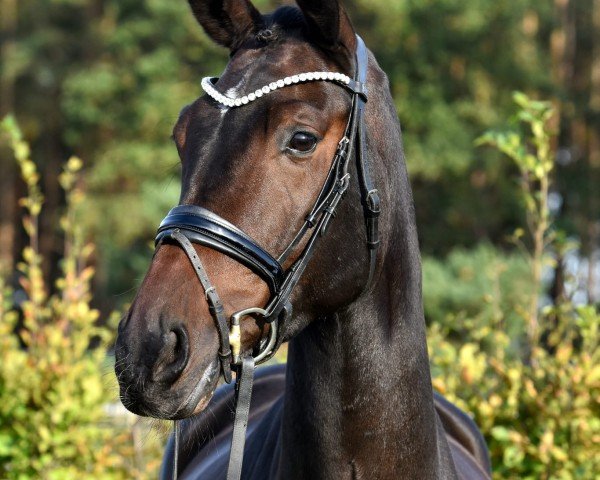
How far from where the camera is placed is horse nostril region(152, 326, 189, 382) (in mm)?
2141

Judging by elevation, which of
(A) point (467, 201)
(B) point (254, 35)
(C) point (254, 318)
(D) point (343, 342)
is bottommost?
(A) point (467, 201)

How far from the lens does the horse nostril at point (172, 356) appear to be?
2.14 m

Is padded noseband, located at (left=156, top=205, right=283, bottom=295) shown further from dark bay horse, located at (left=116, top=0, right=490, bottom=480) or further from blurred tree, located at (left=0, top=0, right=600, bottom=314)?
blurred tree, located at (left=0, top=0, right=600, bottom=314)

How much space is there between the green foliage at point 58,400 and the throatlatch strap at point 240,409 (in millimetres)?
2394

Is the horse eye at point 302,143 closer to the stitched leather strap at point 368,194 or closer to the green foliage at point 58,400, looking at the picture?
the stitched leather strap at point 368,194

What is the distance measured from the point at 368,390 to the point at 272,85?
34.9 inches

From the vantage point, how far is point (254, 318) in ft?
7.70

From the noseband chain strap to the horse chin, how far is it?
3 centimetres

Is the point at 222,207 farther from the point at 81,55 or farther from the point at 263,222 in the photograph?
the point at 81,55

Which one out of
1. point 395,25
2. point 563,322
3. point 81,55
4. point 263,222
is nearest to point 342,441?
point 263,222

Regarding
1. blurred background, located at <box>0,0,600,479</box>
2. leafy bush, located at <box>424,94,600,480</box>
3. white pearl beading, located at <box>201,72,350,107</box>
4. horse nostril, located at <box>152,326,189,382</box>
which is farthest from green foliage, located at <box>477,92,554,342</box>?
blurred background, located at <box>0,0,600,479</box>

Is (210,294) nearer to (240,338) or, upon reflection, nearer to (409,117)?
(240,338)

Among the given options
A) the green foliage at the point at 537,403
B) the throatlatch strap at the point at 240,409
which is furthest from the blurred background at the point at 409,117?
the throatlatch strap at the point at 240,409

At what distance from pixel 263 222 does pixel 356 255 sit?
12.2 inches
